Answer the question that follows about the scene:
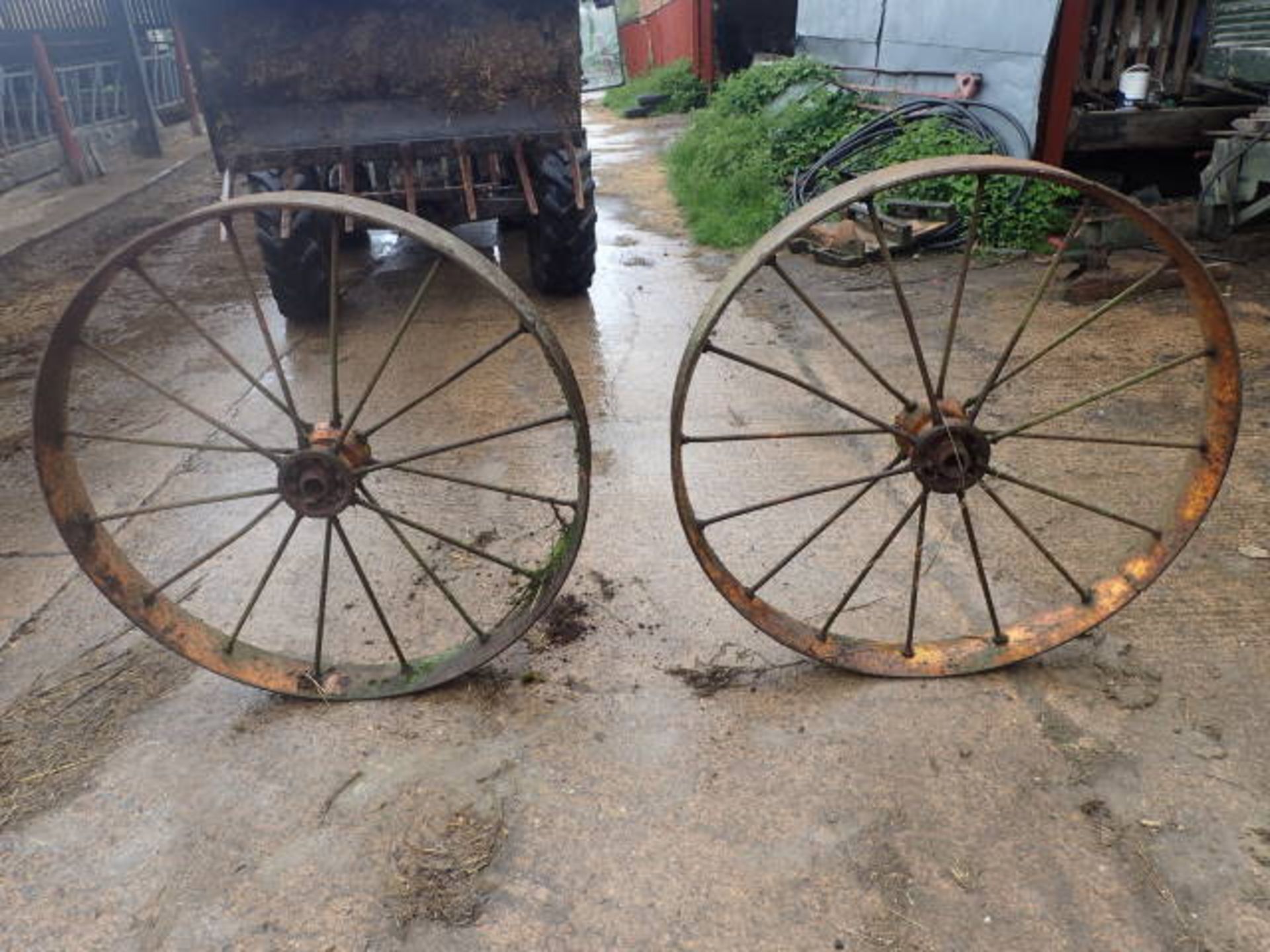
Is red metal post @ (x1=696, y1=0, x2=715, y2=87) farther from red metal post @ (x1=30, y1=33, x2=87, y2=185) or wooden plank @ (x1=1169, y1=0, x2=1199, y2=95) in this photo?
red metal post @ (x1=30, y1=33, x2=87, y2=185)

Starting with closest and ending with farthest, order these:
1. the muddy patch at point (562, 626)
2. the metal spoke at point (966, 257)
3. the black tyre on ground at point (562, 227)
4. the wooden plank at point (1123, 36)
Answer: the metal spoke at point (966, 257) → the muddy patch at point (562, 626) → the black tyre on ground at point (562, 227) → the wooden plank at point (1123, 36)

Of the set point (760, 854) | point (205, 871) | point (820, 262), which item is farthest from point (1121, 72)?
point (205, 871)

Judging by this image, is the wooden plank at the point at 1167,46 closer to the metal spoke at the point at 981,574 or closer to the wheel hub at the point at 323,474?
the metal spoke at the point at 981,574

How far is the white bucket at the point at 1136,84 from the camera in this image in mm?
7062

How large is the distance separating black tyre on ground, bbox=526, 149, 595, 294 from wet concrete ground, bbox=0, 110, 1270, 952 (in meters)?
3.24

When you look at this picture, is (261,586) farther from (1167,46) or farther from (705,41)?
(705,41)

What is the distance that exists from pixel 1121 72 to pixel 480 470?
6.86m

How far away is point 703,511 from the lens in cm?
375

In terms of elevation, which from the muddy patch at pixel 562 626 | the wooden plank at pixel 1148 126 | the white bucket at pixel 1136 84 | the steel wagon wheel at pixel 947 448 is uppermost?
the white bucket at pixel 1136 84

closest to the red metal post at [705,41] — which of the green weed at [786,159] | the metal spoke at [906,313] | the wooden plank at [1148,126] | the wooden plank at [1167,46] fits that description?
the green weed at [786,159]

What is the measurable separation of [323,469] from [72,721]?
44.3 inches

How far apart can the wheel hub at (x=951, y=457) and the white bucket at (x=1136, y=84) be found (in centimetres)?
619

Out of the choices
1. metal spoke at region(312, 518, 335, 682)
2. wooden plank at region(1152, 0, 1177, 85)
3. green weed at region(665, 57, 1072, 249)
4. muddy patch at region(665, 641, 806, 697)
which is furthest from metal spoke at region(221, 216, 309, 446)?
wooden plank at region(1152, 0, 1177, 85)

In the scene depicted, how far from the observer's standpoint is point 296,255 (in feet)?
18.7
